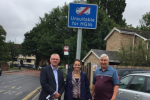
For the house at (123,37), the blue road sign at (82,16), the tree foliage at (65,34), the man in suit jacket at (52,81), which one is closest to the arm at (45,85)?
the man in suit jacket at (52,81)

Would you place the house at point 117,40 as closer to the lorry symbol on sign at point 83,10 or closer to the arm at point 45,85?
the lorry symbol on sign at point 83,10

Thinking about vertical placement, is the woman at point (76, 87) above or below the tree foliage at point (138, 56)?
below

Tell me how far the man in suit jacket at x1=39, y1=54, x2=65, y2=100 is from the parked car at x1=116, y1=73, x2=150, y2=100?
85.9 inches

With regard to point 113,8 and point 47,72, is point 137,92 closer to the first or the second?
point 47,72

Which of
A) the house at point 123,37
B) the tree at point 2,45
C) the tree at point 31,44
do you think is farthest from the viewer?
the tree at point 31,44

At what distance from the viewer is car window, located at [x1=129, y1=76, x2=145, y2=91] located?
18.9 ft

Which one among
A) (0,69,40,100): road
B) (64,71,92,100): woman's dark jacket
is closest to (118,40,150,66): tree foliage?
(0,69,40,100): road

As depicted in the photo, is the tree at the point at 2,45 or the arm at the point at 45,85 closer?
the arm at the point at 45,85

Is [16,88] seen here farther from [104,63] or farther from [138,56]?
[104,63]

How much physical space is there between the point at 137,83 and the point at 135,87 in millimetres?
124

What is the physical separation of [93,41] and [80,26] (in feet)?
98.4

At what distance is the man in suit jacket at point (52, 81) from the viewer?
4.29m

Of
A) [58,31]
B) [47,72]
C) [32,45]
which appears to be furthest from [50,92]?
[32,45]

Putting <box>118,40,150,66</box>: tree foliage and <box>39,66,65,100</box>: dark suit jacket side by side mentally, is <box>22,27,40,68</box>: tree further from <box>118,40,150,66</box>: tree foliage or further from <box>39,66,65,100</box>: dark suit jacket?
<box>39,66,65,100</box>: dark suit jacket
